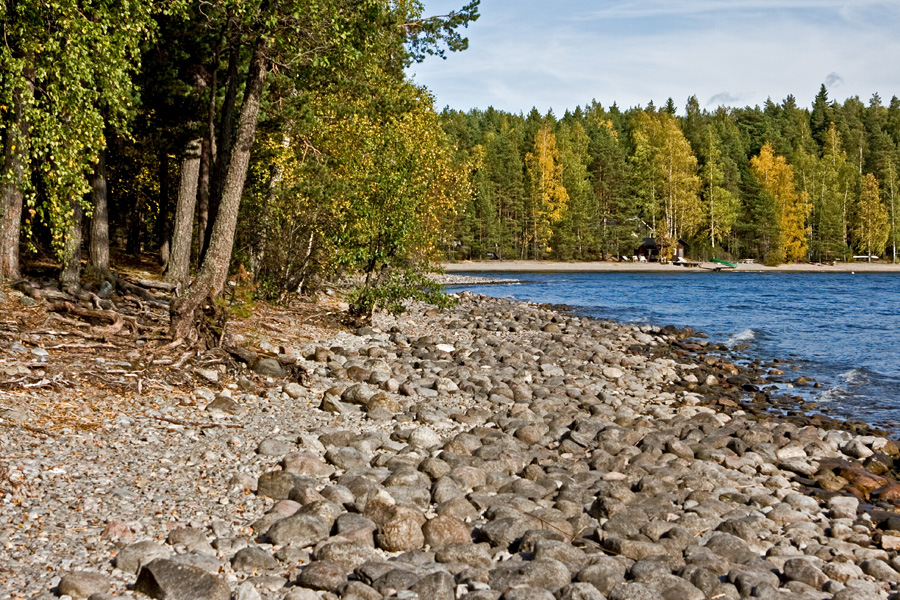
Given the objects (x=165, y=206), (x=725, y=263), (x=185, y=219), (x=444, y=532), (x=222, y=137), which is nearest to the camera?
(x=444, y=532)

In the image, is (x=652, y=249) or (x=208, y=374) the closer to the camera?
(x=208, y=374)

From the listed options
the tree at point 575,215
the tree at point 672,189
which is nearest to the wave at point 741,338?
the tree at point 575,215

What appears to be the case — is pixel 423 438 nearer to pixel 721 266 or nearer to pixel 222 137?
pixel 222 137

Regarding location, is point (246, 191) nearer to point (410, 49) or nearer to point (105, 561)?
point (410, 49)

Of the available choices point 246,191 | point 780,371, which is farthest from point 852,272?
point 246,191

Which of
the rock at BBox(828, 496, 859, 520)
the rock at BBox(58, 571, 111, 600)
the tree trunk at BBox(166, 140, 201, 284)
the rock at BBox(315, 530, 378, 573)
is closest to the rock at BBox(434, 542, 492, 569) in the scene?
the rock at BBox(315, 530, 378, 573)

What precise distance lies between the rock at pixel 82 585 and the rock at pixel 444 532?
90.9 inches

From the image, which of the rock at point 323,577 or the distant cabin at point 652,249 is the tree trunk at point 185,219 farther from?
the distant cabin at point 652,249

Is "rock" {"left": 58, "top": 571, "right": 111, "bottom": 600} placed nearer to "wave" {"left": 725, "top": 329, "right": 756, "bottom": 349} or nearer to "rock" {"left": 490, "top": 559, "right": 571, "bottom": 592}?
"rock" {"left": 490, "top": 559, "right": 571, "bottom": 592}

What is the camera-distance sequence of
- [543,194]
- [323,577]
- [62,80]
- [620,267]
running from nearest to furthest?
[323,577] → [62,80] → [620,267] → [543,194]

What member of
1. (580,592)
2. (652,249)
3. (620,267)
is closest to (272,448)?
(580,592)

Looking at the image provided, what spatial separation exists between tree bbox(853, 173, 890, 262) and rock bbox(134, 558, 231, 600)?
303ft

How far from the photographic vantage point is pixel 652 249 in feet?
265

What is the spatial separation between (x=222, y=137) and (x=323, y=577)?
9798 mm
